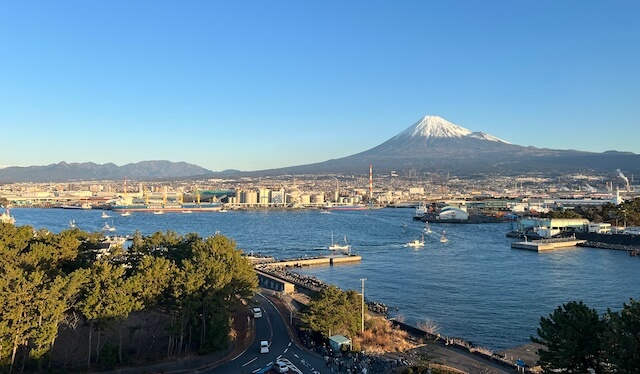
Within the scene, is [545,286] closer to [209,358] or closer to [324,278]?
[324,278]

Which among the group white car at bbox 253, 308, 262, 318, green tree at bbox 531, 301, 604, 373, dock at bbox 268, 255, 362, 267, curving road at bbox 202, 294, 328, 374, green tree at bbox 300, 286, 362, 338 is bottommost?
dock at bbox 268, 255, 362, 267

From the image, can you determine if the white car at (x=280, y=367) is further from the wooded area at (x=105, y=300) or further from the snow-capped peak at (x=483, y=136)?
the snow-capped peak at (x=483, y=136)

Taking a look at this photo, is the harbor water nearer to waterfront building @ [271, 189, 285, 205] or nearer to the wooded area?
the wooded area

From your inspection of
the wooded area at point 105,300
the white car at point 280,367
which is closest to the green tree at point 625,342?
the white car at point 280,367

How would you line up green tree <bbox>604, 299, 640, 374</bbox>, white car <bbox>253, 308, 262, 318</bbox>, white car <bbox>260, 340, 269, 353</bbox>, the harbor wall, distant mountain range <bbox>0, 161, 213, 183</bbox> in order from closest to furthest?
green tree <bbox>604, 299, 640, 374</bbox>, white car <bbox>260, 340, 269, 353</bbox>, white car <bbox>253, 308, 262, 318</bbox>, the harbor wall, distant mountain range <bbox>0, 161, 213, 183</bbox>

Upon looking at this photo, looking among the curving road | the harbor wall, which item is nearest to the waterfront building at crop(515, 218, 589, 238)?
the harbor wall

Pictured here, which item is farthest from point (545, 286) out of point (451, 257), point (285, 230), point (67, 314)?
point (285, 230)

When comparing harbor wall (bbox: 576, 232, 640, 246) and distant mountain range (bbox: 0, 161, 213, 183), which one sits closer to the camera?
harbor wall (bbox: 576, 232, 640, 246)
